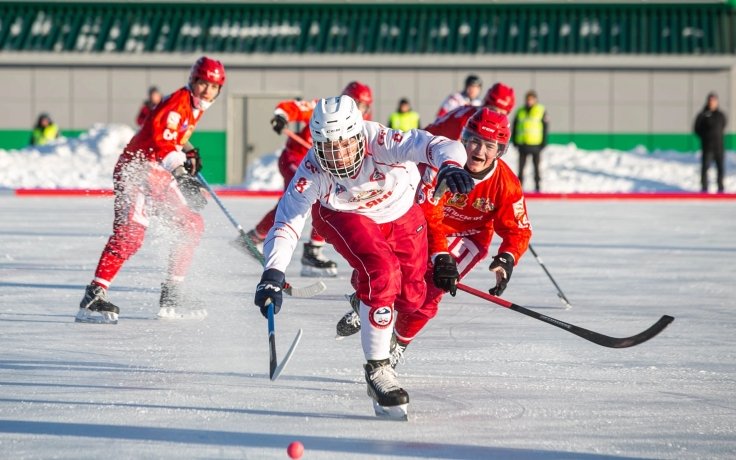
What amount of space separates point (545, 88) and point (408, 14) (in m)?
2.71

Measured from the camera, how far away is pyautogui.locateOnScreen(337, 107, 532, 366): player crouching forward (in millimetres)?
4312

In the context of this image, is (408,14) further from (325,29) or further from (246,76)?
(246,76)

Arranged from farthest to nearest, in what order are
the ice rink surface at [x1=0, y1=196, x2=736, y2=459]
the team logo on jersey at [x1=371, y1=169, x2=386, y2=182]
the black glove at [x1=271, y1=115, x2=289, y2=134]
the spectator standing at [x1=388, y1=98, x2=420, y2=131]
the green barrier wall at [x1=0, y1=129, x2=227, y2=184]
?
the green barrier wall at [x1=0, y1=129, x2=227, y2=184], the spectator standing at [x1=388, y1=98, x2=420, y2=131], the black glove at [x1=271, y1=115, x2=289, y2=134], the team logo on jersey at [x1=371, y1=169, x2=386, y2=182], the ice rink surface at [x1=0, y1=196, x2=736, y2=459]

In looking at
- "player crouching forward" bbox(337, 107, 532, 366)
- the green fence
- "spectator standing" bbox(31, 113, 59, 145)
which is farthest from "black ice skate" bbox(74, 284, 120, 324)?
the green fence

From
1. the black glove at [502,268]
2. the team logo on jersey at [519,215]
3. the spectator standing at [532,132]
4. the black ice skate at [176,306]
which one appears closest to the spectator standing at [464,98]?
the black ice skate at [176,306]

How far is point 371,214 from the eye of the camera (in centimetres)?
406

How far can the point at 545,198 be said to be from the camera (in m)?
15.4

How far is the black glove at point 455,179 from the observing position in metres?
3.67

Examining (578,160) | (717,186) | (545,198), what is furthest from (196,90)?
(578,160)

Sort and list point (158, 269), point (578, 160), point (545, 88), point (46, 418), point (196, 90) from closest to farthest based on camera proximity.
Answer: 1. point (46, 418)
2. point (196, 90)
3. point (158, 269)
4. point (578, 160)
5. point (545, 88)

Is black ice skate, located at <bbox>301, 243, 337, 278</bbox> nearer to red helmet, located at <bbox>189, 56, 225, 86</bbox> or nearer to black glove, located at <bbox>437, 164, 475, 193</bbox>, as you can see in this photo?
red helmet, located at <bbox>189, 56, 225, 86</bbox>

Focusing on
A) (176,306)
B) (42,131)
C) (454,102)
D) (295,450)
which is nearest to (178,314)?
(176,306)

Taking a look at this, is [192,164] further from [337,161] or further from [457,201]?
[337,161]

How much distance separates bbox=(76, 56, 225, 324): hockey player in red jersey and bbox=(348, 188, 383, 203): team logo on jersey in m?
2.03
